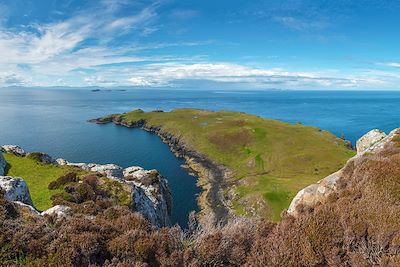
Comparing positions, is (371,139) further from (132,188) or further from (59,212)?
(59,212)

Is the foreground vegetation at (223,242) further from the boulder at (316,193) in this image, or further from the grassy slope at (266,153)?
the grassy slope at (266,153)

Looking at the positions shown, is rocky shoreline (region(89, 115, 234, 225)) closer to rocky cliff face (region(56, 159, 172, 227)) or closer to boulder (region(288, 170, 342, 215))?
rocky cliff face (region(56, 159, 172, 227))

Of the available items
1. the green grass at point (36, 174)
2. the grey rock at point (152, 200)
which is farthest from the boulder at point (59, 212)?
the grey rock at point (152, 200)

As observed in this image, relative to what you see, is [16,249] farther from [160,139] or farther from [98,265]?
[160,139]

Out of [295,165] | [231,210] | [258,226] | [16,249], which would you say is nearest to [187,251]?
[258,226]

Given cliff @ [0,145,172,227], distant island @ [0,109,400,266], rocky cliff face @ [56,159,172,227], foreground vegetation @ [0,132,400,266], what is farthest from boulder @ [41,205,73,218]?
rocky cliff face @ [56,159,172,227]
